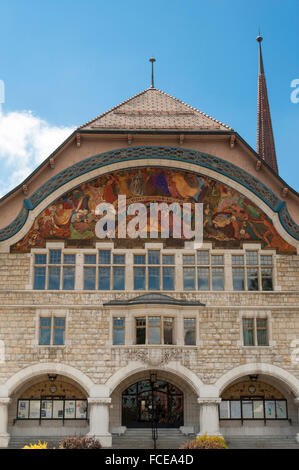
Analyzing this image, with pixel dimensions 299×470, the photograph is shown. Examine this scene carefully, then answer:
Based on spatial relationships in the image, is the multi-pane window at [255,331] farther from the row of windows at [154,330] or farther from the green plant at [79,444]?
the green plant at [79,444]

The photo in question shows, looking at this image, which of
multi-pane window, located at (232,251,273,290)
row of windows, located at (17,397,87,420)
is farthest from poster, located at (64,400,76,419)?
multi-pane window, located at (232,251,273,290)

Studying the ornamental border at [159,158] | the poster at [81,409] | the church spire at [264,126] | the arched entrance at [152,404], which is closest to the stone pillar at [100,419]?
the poster at [81,409]

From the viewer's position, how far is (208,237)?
29000 mm

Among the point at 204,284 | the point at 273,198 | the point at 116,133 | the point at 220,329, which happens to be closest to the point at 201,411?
the point at 220,329

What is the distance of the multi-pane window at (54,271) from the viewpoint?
28.5 m

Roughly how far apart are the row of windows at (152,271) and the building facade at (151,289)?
5 cm

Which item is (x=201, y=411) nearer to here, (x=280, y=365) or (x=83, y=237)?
(x=280, y=365)

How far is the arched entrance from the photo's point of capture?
2864 centimetres

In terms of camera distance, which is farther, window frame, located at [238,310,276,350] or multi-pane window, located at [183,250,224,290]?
multi-pane window, located at [183,250,224,290]

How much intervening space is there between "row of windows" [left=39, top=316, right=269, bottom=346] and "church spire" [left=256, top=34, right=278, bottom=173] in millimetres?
18711

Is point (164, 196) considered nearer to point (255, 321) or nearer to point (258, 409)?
point (255, 321)

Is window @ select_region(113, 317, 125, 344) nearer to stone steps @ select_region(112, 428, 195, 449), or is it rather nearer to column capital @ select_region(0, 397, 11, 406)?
stone steps @ select_region(112, 428, 195, 449)

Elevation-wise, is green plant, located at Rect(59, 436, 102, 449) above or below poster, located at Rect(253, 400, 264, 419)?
below

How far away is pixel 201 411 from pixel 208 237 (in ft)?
24.6
